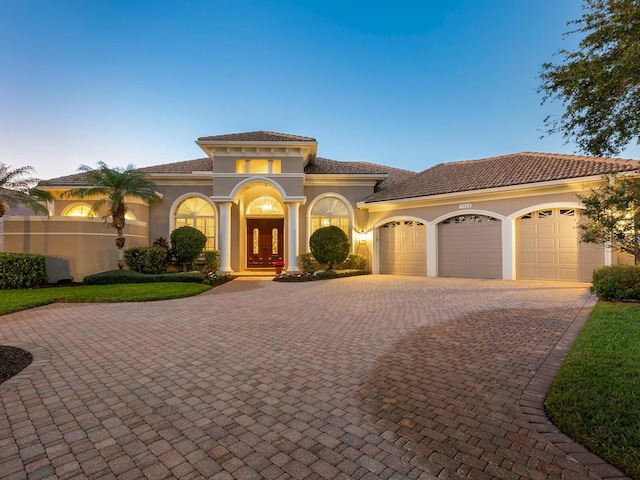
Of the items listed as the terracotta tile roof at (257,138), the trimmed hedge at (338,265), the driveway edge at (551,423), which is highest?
the terracotta tile roof at (257,138)

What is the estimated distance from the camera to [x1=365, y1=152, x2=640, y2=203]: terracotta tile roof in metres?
12.7

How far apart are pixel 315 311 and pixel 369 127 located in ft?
100

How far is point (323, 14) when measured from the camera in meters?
16.2

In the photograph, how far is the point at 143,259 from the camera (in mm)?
14789

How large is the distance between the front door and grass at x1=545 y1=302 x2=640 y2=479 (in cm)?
1569

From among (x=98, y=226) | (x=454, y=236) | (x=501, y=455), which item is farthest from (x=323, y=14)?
(x=501, y=455)

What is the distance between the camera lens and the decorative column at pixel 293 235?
16.8 metres

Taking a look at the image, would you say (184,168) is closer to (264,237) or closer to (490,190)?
(264,237)

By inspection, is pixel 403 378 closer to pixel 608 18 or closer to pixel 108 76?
pixel 608 18

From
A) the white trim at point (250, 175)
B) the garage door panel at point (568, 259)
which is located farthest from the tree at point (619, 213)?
the white trim at point (250, 175)

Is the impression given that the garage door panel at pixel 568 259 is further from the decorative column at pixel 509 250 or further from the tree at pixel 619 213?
the tree at pixel 619 213

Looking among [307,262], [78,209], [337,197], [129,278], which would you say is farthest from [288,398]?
[78,209]

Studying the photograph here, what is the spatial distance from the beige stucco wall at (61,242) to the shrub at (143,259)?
3.40 ft

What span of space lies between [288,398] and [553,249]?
13818 mm
